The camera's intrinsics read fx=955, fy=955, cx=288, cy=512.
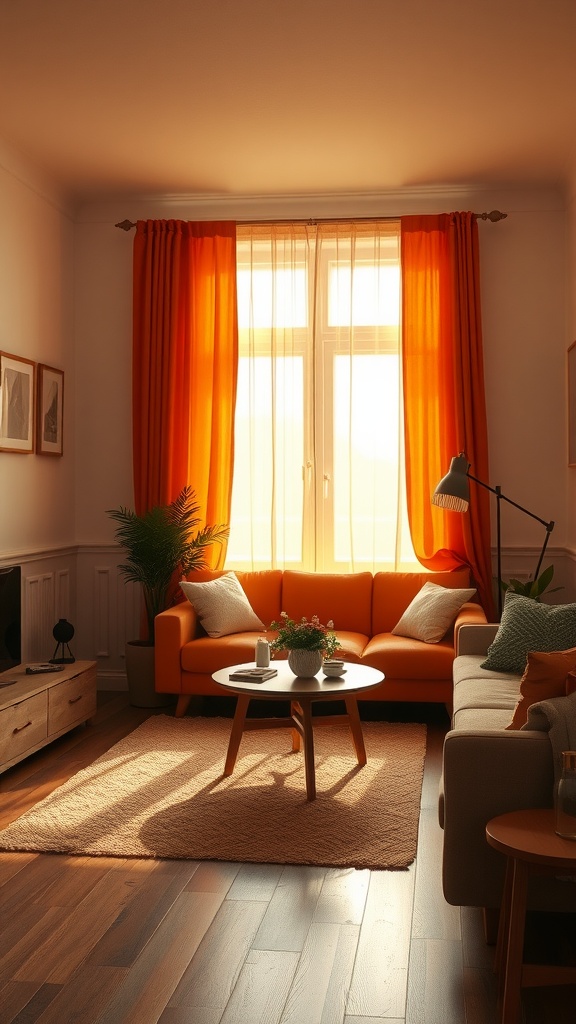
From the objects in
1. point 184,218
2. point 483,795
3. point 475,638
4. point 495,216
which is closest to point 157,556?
point 475,638

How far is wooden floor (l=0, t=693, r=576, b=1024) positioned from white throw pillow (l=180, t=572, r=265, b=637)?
224cm

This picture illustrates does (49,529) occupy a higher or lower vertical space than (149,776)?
higher

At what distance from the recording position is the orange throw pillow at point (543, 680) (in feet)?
9.20

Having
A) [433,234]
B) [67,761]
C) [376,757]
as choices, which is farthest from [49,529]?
[433,234]

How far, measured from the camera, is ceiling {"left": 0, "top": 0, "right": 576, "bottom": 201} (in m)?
3.84

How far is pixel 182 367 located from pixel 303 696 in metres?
2.81

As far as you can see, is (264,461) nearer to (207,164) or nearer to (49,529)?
(49,529)

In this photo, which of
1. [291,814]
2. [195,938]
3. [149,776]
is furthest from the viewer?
[149,776]

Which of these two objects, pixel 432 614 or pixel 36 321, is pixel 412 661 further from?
pixel 36 321

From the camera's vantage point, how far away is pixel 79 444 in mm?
6371

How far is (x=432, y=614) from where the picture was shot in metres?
5.37

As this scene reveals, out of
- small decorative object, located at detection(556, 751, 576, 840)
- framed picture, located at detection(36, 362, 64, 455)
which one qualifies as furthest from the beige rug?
framed picture, located at detection(36, 362, 64, 455)

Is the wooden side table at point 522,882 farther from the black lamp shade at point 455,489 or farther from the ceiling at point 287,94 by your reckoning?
the ceiling at point 287,94

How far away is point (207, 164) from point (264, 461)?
5.98 feet
